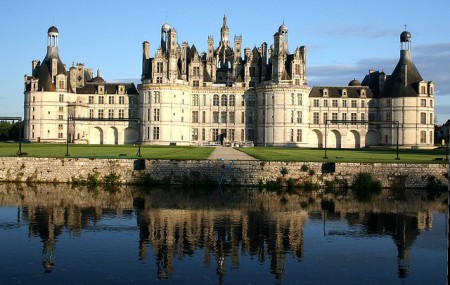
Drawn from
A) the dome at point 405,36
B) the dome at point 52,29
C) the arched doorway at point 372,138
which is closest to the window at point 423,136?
the arched doorway at point 372,138

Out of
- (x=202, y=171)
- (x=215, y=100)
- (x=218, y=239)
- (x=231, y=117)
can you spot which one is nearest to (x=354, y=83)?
(x=231, y=117)

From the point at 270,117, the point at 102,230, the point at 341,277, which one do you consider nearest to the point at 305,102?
the point at 270,117

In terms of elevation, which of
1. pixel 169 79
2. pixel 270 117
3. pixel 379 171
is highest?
pixel 169 79

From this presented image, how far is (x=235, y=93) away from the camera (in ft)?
280

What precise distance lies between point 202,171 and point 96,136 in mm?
49295

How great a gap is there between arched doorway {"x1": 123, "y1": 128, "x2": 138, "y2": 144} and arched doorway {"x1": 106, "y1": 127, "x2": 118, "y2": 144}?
1525 millimetres

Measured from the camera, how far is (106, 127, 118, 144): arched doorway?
85.8 metres

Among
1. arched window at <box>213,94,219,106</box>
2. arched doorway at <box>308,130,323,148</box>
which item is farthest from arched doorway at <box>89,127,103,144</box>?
arched doorway at <box>308,130,323,148</box>

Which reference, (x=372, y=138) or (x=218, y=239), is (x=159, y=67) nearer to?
(x=372, y=138)

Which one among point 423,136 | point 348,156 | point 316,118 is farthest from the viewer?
point 316,118

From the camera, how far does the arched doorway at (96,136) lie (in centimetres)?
8631

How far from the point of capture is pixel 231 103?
85.2 meters

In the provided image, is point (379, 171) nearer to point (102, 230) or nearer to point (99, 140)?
point (102, 230)

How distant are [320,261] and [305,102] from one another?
6284 centimetres
